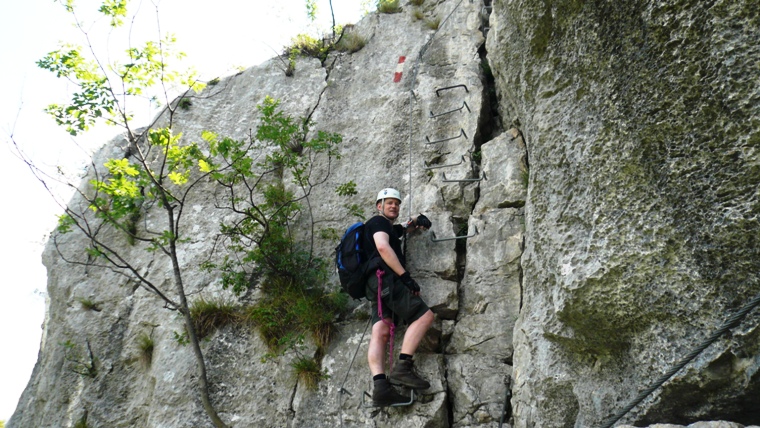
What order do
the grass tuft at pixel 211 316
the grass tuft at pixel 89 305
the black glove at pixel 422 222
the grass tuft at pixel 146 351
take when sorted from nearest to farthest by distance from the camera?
the black glove at pixel 422 222 → the grass tuft at pixel 211 316 → the grass tuft at pixel 146 351 → the grass tuft at pixel 89 305

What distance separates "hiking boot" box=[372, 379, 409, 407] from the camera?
212 inches

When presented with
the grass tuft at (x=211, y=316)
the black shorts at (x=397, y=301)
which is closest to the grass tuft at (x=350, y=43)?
the grass tuft at (x=211, y=316)

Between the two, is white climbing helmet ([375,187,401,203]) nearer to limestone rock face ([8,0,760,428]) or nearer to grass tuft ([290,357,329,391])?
limestone rock face ([8,0,760,428])

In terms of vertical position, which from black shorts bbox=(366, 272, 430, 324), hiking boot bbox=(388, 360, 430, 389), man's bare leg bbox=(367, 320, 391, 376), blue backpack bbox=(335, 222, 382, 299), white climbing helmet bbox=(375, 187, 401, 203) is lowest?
hiking boot bbox=(388, 360, 430, 389)

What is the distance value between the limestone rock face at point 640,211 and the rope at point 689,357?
94mm

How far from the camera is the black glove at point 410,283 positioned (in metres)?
5.73

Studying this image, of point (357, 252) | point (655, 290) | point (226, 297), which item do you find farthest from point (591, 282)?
point (226, 297)

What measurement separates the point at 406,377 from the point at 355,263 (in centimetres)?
119

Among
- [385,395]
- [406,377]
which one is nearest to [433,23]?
[406,377]

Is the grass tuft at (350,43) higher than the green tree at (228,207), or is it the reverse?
the grass tuft at (350,43)

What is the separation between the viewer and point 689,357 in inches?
137

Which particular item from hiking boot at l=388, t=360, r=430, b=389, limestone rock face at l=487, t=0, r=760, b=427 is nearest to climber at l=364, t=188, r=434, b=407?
hiking boot at l=388, t=360, r=430, b=389

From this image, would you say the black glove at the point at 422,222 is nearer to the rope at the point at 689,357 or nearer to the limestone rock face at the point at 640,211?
the limestone rock face at the point at 640,211

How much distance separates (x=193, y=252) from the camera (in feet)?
25.4
